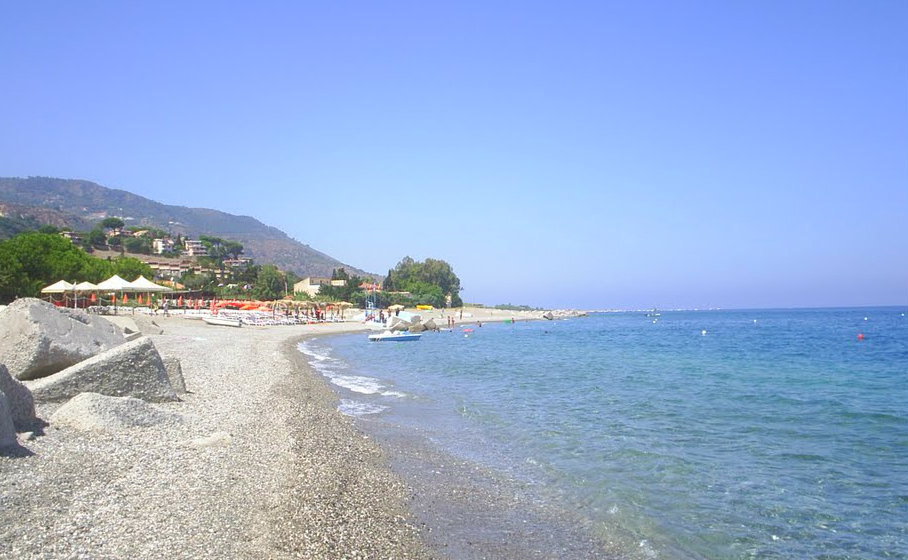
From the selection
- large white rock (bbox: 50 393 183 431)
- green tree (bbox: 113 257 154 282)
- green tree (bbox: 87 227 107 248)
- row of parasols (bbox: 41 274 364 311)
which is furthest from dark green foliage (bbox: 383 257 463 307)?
large white rock (bbox: 50 393 183 431)

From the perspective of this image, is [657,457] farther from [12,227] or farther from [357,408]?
[12,227]

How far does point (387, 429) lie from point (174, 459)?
5.06 meters

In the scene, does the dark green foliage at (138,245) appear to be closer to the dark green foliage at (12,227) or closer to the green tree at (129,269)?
the dark green foliage at (12,227)

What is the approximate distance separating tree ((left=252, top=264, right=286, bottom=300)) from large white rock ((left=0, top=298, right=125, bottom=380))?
76169mm

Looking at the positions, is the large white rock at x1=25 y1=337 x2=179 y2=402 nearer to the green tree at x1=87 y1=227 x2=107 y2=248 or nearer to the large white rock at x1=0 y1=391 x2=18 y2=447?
the large white rock at x1=0 y1=391 x2=18 y2=447

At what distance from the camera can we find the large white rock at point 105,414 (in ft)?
28.5

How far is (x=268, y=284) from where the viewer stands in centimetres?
9106

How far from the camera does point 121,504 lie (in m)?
6.02

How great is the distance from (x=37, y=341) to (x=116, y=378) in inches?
70.7

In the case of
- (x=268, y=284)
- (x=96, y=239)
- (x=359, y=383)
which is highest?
(x=96, y=239)

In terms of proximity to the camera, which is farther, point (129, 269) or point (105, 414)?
point (129, 269)

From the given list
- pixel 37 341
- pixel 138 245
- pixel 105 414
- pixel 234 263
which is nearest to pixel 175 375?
pixel 37 341

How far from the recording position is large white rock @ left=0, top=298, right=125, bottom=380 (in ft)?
35.3

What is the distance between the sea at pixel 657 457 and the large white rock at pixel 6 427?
4.92 meters
